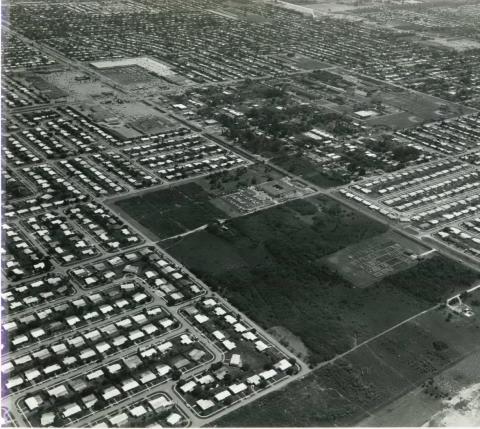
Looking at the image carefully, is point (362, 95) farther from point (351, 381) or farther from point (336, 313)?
point (351, 381)

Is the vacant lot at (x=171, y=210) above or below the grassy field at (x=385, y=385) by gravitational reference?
below

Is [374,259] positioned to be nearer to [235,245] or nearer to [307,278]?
[307,278]

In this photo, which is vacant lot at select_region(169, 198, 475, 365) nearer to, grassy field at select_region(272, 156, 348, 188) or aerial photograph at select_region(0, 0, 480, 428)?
aerial photograph at select_region(0, 0, 480, 428)

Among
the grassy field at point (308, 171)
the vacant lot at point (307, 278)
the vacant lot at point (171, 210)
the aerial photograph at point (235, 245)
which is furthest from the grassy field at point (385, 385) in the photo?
the grassy field at point (308, 171)

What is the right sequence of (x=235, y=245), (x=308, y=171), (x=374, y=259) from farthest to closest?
(x=308, y=171) → (x=235, y=245) → (x=374, y=259)

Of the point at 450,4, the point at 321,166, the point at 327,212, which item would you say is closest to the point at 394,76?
the point at 321,166

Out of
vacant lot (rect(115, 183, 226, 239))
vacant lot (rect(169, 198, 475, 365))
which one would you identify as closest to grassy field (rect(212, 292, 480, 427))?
vacant lot (rect(169, 198, 475, 365))

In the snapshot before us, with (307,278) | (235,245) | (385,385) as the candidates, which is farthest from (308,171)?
(385,385)

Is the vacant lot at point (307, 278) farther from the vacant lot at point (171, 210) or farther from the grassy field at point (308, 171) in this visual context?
the grassy field at point (308, 171)
